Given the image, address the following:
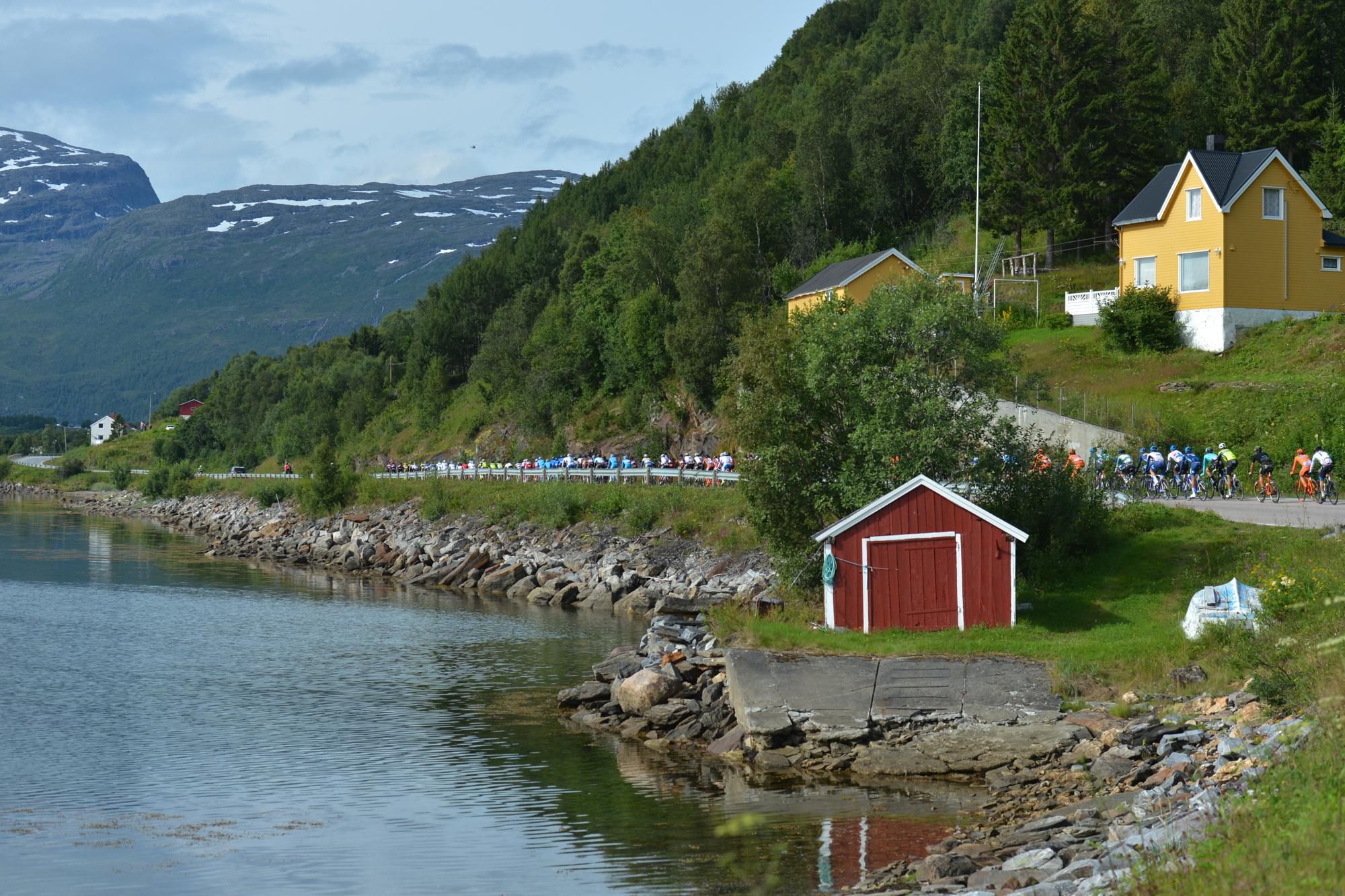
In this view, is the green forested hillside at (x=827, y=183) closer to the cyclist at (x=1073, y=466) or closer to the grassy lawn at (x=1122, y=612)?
the cyclist at (x=1073, y=466)

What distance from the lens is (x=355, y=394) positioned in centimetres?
12550

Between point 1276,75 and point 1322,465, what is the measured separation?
132 ft

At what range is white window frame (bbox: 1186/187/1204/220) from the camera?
5356 cm

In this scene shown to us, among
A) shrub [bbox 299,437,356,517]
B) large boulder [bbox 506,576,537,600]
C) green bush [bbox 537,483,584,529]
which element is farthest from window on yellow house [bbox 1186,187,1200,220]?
shrub [bbox 299,437,356,517]

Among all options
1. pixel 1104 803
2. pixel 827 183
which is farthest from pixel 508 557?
pixel 1104 803

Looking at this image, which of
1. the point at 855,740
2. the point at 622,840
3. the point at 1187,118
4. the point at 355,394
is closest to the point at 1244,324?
the point at 1187,118

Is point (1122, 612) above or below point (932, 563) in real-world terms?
below

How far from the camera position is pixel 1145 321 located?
53625 mm

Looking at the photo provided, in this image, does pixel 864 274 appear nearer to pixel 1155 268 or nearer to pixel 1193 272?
pixel 1155 268

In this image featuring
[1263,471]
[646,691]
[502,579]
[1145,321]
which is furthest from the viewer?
[502,579]

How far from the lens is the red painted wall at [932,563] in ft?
93.1

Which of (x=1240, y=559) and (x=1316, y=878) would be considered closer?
(x=1316, y=878)

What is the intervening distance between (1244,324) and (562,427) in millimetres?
45658

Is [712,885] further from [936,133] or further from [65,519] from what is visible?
[65,519]
